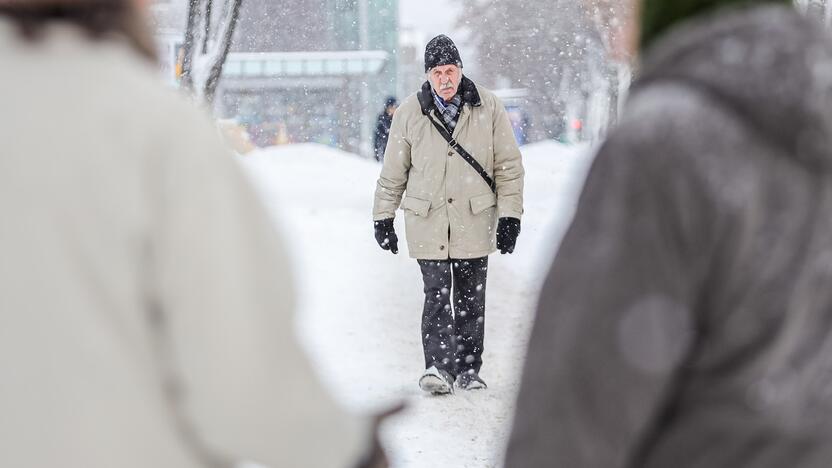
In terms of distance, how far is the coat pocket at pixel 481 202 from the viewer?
648 cm

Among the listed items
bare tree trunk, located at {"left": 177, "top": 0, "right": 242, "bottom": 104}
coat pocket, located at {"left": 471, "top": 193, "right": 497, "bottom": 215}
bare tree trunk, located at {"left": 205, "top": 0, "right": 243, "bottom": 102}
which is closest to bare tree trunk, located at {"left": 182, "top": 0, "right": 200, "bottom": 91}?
bare tree trunk, located at {"left": 177, "top": 0, "right": 242, "bottom": 104}

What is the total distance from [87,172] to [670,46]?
2.63 ft

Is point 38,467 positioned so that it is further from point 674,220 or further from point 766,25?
point 766,25

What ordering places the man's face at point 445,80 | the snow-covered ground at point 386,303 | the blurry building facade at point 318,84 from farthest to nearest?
the blurry building facade at point 318,84 < the man's face at point 445,80 < the snow-covered ground at point 386,303

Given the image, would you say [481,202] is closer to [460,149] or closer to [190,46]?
[460,149]

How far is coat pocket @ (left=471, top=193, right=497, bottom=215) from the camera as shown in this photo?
6.48 meters

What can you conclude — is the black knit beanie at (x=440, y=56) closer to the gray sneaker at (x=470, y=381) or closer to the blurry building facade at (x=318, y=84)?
the gray sneaker at (x=470, y=381)

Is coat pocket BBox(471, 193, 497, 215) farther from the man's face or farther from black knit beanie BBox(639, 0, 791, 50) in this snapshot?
black knit beanie BBox(639, 0, 791, 50)

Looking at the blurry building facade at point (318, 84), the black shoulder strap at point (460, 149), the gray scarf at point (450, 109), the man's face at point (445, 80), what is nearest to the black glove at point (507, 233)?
the black shoulder strap at point (460, 149)

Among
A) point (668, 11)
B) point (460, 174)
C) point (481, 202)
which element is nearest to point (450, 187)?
point (460, 174)

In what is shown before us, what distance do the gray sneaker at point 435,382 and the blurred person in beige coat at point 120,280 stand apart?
509cm

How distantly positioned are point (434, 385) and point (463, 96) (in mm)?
1777

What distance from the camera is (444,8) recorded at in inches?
1335

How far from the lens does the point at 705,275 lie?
4.51ft
